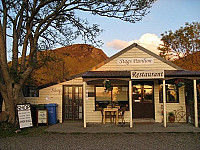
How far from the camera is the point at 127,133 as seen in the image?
9633 millimetres

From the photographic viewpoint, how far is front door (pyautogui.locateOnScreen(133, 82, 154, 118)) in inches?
496

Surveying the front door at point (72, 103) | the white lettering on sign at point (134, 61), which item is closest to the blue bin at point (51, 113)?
the front door at point (72, 103)

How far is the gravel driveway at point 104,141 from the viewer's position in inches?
289

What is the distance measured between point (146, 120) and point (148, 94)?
148cm

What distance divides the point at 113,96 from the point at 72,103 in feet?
7.92

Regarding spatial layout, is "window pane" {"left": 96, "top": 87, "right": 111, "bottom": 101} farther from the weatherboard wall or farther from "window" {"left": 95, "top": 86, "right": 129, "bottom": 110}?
the weatherboard wall

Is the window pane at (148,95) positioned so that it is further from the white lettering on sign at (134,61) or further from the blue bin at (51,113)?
the blue bin at (51,113)

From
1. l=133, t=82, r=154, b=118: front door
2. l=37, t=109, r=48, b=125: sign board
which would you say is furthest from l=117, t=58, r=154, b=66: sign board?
l=37, t=109, r=48, b=125: sign board

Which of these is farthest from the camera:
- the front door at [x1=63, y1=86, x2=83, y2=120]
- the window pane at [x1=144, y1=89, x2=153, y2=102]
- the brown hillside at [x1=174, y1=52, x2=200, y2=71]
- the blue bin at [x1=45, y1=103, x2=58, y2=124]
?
the brown hillside at [x1=174, y1=52, x2=200, y2=71]

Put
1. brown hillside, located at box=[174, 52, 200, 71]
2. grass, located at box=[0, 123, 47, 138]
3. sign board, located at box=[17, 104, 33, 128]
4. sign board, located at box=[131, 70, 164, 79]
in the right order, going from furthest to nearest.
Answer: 1. brown hillside, located at box=[174, 52, 200, 71]
2. sign board, located at box=[131, 70, 164, 79]
3. sign board, located at box=[17, 104, 33, 128]
4. grass, located at box=[0, 123, 47, 138]

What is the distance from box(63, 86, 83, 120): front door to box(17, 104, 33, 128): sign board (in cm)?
254

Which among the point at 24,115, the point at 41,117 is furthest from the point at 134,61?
the point at 24,115

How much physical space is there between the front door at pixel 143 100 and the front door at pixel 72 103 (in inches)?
124

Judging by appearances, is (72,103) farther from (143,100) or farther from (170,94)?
(170,94)
